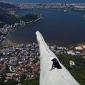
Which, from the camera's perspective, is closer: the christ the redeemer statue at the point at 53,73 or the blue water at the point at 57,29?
the christ the redeemer statue at the point at 53,73

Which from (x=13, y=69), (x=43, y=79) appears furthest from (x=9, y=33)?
(x=43, y=79)

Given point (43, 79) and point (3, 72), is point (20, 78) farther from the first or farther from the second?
point (43, 79)

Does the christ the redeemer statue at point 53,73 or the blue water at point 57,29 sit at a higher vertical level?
the christ the redeemer statue at point 53,73

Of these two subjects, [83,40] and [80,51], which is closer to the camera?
[80,51]

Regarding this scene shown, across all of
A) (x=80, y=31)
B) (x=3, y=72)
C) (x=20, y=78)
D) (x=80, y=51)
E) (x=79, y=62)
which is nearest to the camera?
(x=20, y=78)

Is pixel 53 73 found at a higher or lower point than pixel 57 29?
higher

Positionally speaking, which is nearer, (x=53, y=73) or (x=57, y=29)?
(x=53, y=73)

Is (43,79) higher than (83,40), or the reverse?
(43,79)

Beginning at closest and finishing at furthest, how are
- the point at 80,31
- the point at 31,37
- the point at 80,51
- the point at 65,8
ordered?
the point at 80,51 → the point at 31,37 → the point at 80,31 → the point at 65,8
